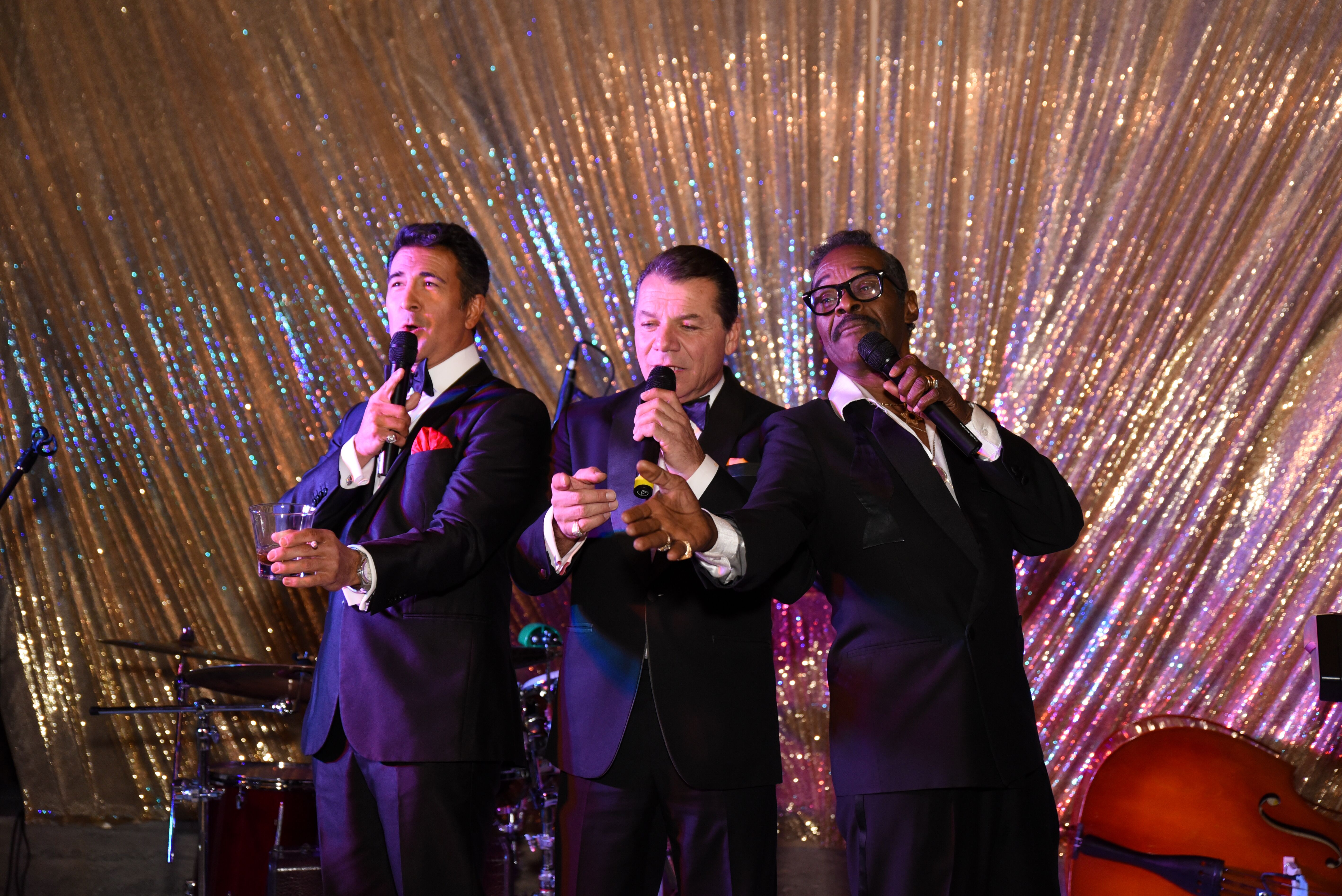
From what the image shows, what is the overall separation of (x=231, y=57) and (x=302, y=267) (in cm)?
70

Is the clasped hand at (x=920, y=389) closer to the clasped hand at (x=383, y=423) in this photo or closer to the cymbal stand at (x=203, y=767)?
the clasped hand at (x=383, y=423)

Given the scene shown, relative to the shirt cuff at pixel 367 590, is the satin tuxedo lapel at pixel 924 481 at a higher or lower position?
higher

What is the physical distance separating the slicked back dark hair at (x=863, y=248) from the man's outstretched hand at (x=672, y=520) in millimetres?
925

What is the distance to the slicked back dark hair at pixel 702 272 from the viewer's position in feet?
6.92

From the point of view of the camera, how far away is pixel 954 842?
Answer: 1634 millimetres

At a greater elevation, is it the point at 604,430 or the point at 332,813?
the point at 604,430

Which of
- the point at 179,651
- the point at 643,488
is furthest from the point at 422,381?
the point at 179,651

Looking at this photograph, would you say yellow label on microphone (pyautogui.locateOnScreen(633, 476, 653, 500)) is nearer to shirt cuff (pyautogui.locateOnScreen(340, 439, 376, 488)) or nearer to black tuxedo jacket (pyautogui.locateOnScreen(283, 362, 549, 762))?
black tuxedo jacket (pyautogui.locateOnScreen(283, 362, 549, 762))

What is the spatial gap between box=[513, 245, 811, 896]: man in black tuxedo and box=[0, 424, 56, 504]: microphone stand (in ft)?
5.40

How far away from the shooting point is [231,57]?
347 cm

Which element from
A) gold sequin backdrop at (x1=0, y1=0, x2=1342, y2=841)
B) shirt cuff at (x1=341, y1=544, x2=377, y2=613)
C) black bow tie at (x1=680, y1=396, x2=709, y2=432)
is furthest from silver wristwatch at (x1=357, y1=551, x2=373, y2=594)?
gold sequin backdrop at (x1=0, y1=0, x2=1342, y2=841)

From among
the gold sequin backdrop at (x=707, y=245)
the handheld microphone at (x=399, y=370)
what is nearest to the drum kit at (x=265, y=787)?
the gold sequin backdrop at (x=707, y=245)

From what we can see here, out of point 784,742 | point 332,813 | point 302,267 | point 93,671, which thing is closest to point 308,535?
point 332,813

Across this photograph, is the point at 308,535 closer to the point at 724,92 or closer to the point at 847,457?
the point at 847,457
